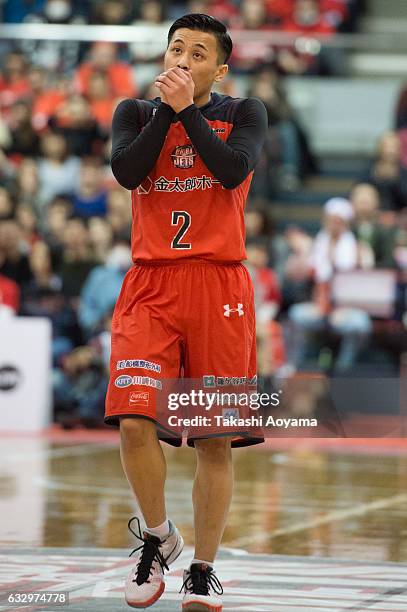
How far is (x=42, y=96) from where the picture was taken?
16891 millimetres

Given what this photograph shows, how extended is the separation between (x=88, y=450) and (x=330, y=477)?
253cm

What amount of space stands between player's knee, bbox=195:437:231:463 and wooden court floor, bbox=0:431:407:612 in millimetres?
540

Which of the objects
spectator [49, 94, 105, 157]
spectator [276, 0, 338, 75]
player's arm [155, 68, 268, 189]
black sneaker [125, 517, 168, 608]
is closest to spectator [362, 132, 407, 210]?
spectator [276, 0, 338, 75]

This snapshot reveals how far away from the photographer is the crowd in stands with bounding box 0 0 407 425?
1341cm

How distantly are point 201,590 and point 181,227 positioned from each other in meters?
1.26

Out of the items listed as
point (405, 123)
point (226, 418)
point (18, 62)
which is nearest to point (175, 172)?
point (226, 418)

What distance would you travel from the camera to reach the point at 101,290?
13.7m

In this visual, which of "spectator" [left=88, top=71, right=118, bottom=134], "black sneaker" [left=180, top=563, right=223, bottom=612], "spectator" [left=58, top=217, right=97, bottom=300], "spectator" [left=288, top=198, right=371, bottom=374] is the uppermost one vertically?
"spectator" [left=88, top=71, right=118, bottom=134]

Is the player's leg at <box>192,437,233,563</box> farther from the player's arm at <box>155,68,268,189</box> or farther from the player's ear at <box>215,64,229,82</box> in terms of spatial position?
the player's ear at <box>215,64,229,82</box>

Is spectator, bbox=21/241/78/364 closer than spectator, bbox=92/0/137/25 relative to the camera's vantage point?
Yes

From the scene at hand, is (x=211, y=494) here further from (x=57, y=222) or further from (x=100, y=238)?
(x=57, y=222)

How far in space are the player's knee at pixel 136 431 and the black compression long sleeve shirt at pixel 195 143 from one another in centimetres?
82

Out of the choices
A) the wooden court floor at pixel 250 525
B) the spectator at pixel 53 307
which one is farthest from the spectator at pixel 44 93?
the wooden court floor at pixel 250 525

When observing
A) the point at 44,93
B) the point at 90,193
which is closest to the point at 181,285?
the point at 90,193
